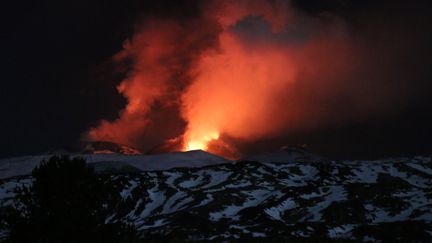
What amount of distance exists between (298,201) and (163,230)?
57480mm

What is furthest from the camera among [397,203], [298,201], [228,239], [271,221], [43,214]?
[298,201]

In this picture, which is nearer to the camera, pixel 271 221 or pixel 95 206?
pixel 95 206

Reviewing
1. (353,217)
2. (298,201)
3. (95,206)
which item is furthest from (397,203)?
(95,206)

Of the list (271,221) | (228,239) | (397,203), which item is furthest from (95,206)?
(397,203)

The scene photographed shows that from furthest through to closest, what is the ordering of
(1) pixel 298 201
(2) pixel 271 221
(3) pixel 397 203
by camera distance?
(1) pixel 298 201
(3) pixel 397 203
(2) pixel 271 221

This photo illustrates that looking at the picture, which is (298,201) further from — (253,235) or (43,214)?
(43,214)

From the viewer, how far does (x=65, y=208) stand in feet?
139

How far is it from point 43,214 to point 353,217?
462 feet

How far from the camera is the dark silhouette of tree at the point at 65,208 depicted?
41906 mm

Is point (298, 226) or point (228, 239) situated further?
point (298, 226)

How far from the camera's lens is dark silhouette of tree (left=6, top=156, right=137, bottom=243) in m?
41.9

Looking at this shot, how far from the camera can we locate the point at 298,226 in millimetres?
153125

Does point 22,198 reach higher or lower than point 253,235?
higher

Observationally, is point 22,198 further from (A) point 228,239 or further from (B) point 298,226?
(B) point 298,226
